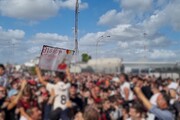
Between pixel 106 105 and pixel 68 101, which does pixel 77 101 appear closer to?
pixel 68 101

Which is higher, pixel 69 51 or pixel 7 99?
pixel 69 51

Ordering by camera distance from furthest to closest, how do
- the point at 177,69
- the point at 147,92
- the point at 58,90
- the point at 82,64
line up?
1. the point at 82,64
2. the point at 177,69
3. the point at 147,92
4. the point at 58,90

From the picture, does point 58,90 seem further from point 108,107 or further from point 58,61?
point 58,61

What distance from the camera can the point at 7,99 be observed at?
380 inches

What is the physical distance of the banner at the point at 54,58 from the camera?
12617 millimetres

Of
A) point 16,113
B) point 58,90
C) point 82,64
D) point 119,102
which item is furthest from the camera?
point 82,64

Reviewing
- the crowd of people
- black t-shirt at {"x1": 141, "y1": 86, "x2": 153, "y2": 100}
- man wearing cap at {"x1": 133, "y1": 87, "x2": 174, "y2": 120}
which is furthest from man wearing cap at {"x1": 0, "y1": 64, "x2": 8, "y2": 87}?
man wearing cap at {"x1": 133, "y1": 87, "x2": 174, "y2": 120}

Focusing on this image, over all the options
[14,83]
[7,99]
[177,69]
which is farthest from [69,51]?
[177,69]

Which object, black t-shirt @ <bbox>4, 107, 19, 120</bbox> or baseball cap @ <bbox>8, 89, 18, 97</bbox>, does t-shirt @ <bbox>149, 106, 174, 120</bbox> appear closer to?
black t-shirt @ <bbox>4, 107, 19, 120</bbox>

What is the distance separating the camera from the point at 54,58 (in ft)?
42.0


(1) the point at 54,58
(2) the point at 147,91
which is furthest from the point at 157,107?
(1) the point at 54,58

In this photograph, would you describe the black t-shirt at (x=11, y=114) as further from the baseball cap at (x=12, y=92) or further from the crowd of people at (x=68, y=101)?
the baseball cap at (x=12, y=92)

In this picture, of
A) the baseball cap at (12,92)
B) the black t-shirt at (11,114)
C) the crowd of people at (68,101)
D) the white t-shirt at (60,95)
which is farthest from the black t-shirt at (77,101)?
the black t-shirt at (11,114)

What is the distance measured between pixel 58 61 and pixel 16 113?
384 cm
